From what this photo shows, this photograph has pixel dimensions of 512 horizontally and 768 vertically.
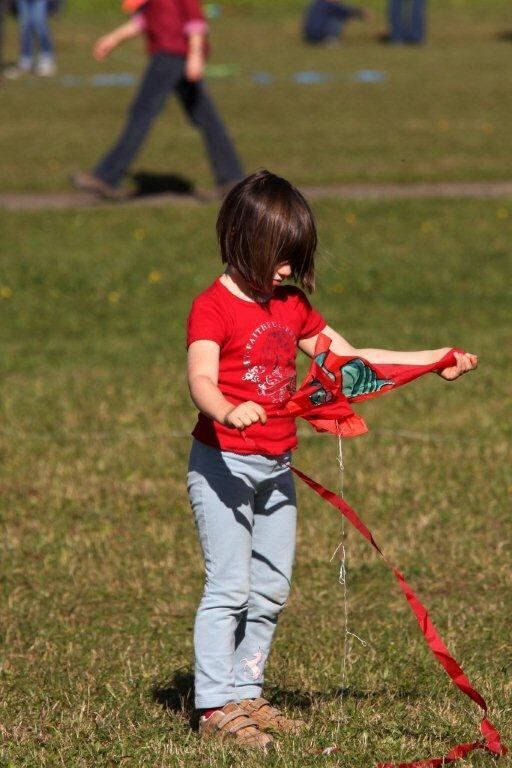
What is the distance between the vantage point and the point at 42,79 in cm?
→ 2395

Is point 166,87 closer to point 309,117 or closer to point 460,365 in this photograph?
point 309,117

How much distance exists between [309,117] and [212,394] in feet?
51.2

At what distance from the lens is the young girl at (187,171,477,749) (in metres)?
3.82

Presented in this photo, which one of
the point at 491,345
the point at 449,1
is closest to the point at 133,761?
the point at 491,345

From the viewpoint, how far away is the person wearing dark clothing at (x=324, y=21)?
31514 mm

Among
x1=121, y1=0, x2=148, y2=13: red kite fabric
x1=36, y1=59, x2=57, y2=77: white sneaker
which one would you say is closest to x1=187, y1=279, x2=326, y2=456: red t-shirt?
x1=121, y1=0, x2=148, y2=13: red kite fabric

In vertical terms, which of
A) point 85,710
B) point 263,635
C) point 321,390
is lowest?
point 85,710

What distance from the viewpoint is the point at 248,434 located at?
12.8 ft

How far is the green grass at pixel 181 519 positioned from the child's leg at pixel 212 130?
59.4 inches

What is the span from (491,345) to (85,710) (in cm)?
541

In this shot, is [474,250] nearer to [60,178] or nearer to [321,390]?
[60,178]

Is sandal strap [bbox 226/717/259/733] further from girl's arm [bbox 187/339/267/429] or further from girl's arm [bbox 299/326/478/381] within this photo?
girl's arm [bbox 299/326/478/381]

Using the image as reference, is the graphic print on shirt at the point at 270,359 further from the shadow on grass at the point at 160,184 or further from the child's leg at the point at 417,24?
the child's leg at the point at 417,24

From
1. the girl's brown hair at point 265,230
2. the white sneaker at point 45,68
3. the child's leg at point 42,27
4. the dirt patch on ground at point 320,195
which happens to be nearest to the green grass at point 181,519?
the girl's brown hair at point 265,230
